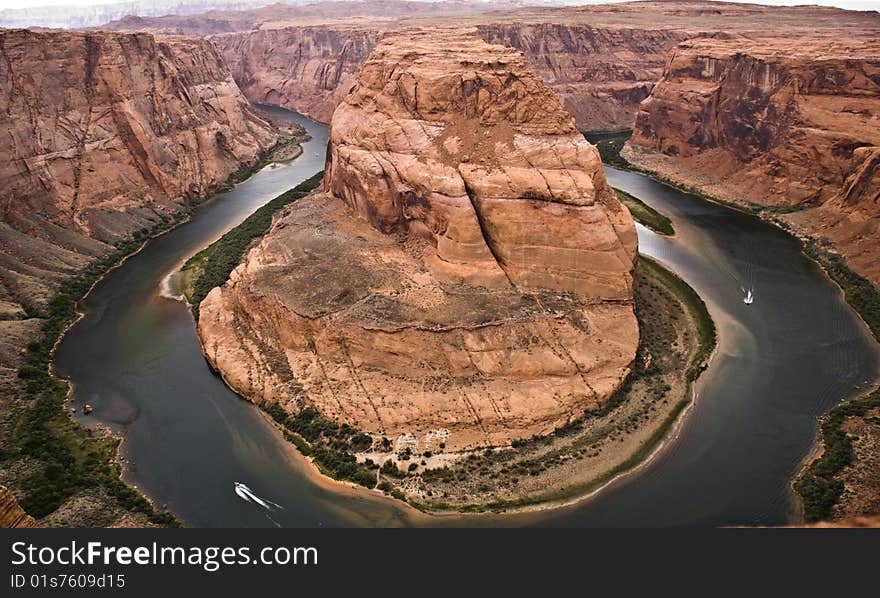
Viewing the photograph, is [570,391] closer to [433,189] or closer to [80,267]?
[433,189]

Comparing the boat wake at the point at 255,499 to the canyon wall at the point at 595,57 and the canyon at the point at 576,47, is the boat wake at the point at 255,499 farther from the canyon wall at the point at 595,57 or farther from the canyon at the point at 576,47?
the canyon wall at the point at 595,57

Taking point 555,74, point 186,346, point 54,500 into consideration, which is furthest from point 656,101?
point 54,500

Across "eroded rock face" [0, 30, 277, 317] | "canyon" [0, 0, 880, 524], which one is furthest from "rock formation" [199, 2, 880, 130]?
"eroded rock face" [0, 30, 277, 317]

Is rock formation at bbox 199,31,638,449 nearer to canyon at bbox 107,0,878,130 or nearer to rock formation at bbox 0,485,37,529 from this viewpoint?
rock formation at bbox 0,485,37,529

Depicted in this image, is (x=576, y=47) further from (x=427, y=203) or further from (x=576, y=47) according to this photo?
(x=427, y=203)

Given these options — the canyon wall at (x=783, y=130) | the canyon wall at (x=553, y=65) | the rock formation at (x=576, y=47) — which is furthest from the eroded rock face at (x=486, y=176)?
the canyon wall at (x=553, y=65)

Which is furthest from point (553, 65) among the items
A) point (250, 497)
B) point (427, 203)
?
point (250, 497)
